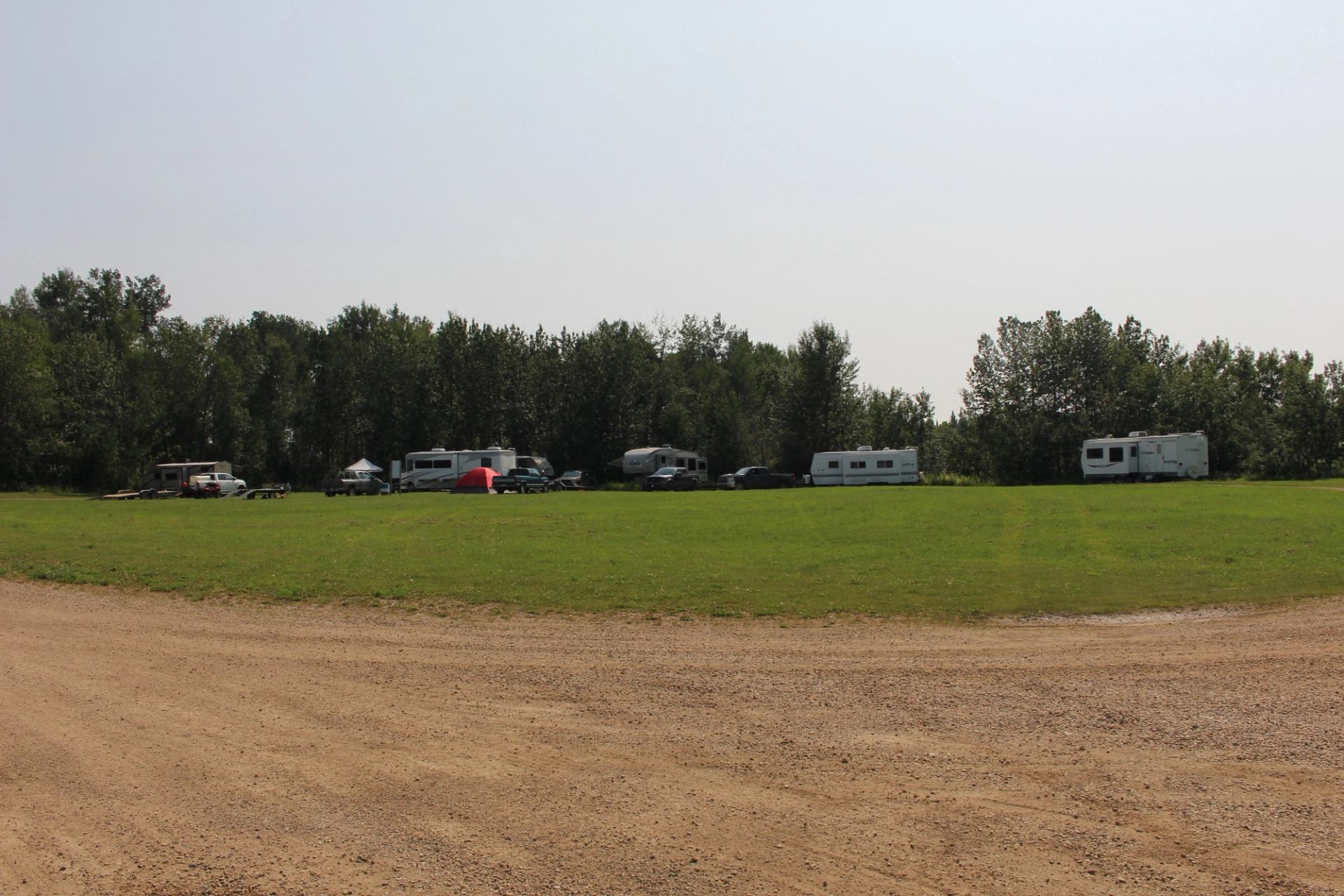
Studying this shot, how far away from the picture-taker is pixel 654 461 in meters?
65.8

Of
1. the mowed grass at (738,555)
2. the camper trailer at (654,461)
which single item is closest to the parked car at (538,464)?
the camper trailer at (654,461)

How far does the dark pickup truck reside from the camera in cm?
6109

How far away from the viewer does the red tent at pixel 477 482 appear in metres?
56.8

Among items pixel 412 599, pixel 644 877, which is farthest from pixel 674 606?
pixel 644 877

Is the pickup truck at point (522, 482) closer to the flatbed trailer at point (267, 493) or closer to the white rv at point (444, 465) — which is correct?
the white rv at point (444, 465)

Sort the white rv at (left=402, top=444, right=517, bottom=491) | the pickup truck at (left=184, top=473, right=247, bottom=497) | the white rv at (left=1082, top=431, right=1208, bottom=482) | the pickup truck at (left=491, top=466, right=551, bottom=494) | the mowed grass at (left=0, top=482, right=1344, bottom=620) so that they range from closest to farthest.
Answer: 1. the mowed grass at (left=0, top=482, right=1344, bottom=620)
2. the pickup truck at (left=184, top=473, right=247, bottom=497)
3. the white rv at (left=1082, top=431, right=1208, bottom=482)
4. the pickup truck at (left=491, top=466, right=551, bottom=494)
5. the white rv at (left=402, top=444, right=517, bottom=491)

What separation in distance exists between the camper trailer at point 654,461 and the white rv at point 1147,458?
2409 cm

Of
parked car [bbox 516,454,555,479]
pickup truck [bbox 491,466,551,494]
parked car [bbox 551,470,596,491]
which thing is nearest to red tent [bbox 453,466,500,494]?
pickup truck [bbox 491,466,551,494]

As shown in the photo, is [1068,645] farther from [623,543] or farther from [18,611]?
[18,611]

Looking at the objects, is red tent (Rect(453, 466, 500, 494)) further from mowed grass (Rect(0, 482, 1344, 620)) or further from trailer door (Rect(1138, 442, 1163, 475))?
trailer door (Rect(1138, 442, 1163, 475))

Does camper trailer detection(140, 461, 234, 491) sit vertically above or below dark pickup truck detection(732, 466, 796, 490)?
above

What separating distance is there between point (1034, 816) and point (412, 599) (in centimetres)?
1087

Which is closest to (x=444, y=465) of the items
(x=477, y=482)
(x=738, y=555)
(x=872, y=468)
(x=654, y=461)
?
(x=477, y=482)

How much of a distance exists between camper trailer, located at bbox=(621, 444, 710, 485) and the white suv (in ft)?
80.5
